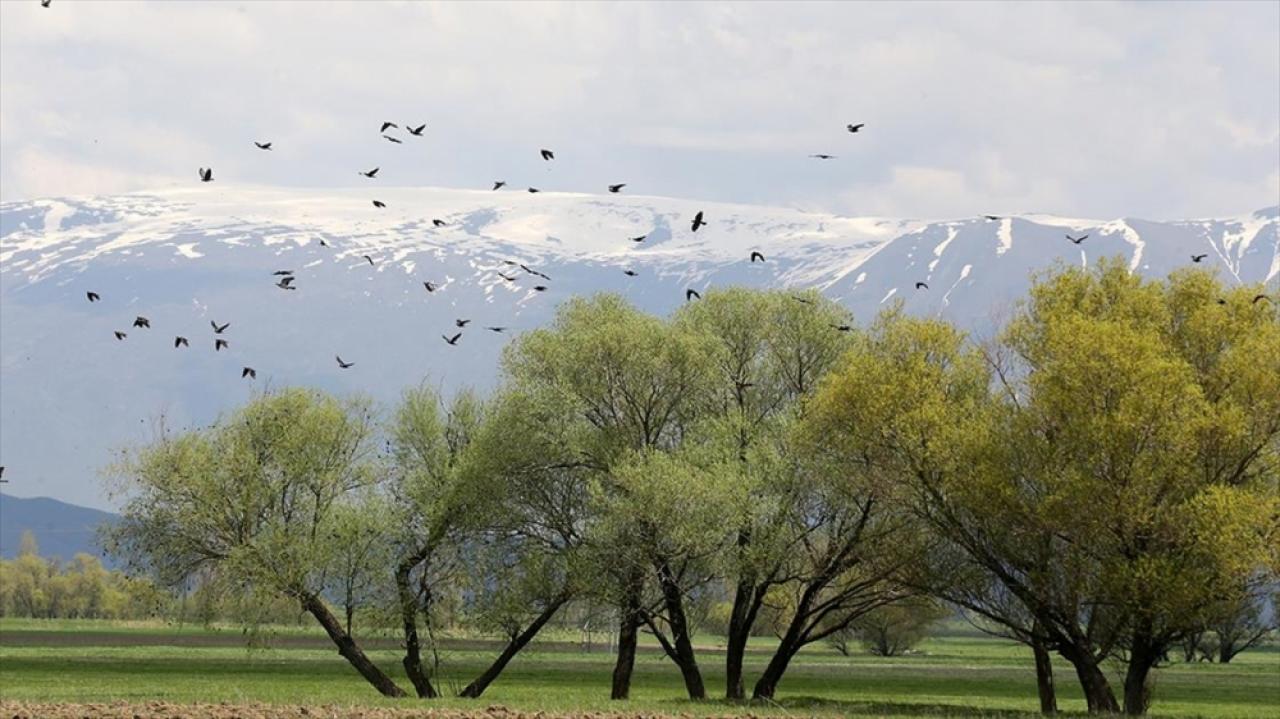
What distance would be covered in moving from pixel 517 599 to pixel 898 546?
53.6 feet

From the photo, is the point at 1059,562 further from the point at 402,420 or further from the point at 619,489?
the point at 402,420

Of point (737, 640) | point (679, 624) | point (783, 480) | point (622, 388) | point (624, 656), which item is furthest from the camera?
point (624, 656)

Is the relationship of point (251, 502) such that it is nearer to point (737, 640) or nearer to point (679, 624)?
point (679, 624)

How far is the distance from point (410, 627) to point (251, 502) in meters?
8.84

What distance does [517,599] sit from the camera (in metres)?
72.6

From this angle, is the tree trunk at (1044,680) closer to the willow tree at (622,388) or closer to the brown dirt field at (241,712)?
the willow tree at (622,388)

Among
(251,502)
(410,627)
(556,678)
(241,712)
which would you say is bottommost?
(556,678)

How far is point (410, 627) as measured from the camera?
74312mm

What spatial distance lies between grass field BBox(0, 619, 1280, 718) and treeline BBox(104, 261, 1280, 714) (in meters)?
4.20

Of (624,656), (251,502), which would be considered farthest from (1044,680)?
(251,502)

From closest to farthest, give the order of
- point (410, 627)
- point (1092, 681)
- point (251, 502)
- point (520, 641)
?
point (1092, 681), point (410, 627), point (251, 502), point (520, 641)

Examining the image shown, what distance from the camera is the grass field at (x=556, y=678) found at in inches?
2916

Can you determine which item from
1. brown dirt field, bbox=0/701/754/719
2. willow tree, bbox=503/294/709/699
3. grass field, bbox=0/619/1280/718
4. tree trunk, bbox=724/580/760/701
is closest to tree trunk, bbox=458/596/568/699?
grass field, bbox=0/619/1280/718

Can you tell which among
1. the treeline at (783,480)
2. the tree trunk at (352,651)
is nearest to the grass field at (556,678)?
the tree trunk at (352,651)
